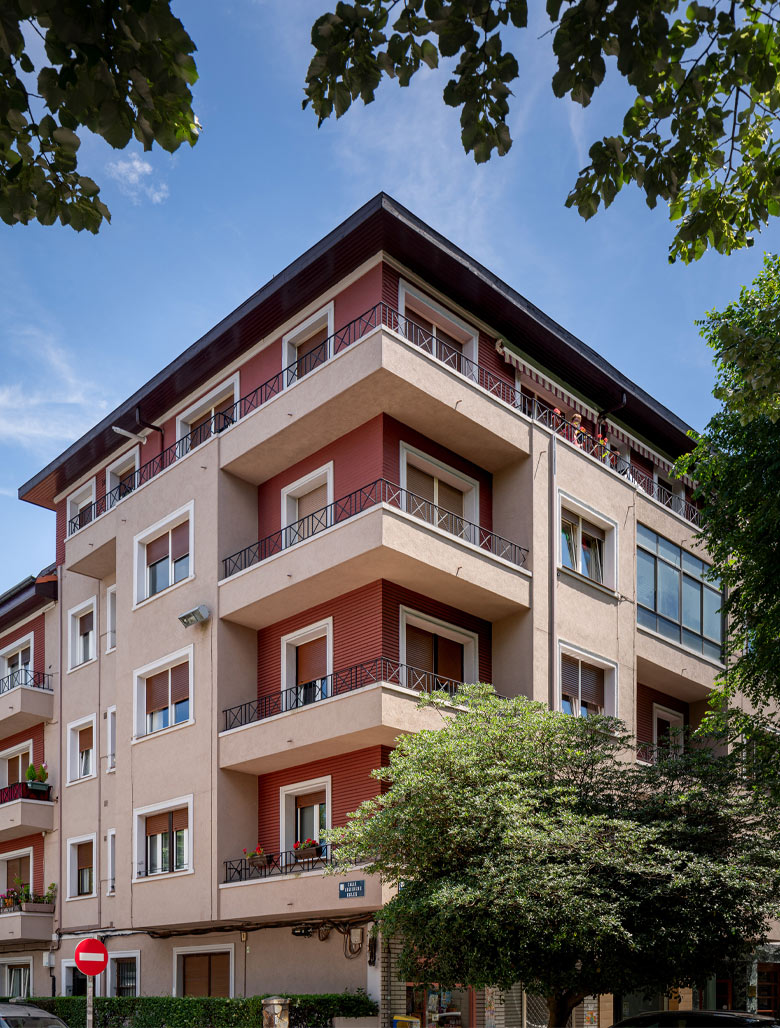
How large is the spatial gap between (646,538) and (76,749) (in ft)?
53.0

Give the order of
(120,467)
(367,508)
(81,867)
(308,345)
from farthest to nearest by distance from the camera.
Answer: (120,467), (81,867), (308,345), (367,508)

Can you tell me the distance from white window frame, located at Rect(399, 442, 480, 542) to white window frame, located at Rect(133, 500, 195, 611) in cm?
555

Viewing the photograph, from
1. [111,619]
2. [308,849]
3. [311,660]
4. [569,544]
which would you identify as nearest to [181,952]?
[308,849]

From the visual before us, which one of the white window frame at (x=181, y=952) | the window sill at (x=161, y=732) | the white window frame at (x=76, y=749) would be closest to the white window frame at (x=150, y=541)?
the window sill at (x=161, y=732)

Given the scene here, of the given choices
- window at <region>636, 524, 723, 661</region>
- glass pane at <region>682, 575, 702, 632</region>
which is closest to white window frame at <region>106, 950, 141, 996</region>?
window at <region>636, 524, 723, 661</region>

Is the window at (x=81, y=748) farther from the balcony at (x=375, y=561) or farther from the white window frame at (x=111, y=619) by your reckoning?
the balcony at (x=375, y=561)

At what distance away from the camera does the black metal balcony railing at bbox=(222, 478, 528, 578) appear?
21984 millimetres

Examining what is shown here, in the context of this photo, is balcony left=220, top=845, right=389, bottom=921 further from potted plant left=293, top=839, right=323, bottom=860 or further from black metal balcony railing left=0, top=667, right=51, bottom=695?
black metal balcony railing left=0, top=667, right=51, bottom=695

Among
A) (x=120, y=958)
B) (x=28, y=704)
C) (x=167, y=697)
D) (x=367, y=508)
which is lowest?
(x=120, y=958)

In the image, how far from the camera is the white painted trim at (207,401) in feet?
86.5

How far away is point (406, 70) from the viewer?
20.8ft

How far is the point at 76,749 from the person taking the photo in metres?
30.7

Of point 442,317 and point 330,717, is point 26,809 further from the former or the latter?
point 442,317

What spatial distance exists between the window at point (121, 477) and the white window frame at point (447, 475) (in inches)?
369
